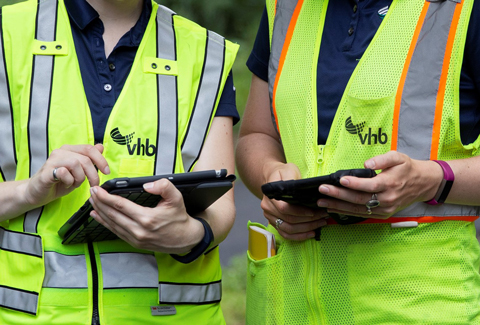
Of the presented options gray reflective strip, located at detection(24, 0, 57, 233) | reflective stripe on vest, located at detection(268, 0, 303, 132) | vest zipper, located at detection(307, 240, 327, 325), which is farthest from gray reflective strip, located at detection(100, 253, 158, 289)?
reflective stripe on vest, located at detection(268, 0, 303, 132)

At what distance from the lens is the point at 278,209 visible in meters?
2.09

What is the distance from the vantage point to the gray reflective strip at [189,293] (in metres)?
2.03

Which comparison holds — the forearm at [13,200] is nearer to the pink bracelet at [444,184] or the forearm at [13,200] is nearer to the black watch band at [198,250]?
the black watch band at [198,250]

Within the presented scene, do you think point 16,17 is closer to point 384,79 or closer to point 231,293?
point 384,79

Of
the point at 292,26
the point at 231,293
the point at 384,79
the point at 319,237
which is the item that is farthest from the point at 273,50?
the point at 231,293

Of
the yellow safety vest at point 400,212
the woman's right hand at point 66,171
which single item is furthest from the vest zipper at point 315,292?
the woman's right hand at point 66,171

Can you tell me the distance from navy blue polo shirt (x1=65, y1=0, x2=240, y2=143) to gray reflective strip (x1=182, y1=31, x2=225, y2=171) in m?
0.23

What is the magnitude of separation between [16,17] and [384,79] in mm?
1075

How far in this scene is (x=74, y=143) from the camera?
1958 mm

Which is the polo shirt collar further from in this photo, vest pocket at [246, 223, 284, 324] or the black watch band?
vest pocket at [246, 223, 284, 324]

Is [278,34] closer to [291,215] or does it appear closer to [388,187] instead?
[291,215]

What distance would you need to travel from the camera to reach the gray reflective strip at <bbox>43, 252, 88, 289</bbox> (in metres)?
1.93

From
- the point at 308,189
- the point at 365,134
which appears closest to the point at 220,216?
the point at 308,189

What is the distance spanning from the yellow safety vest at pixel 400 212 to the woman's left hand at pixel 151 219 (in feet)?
1.36
